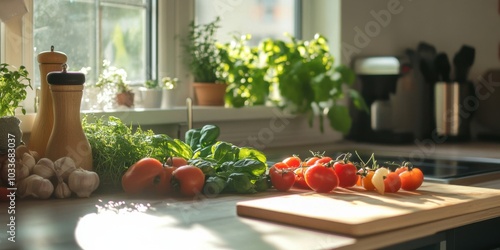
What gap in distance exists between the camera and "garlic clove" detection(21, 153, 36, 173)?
1.58 meters

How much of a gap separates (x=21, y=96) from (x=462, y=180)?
1109mm

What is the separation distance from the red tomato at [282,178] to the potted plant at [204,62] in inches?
36.0

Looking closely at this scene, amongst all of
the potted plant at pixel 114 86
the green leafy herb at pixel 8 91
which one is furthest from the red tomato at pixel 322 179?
the potted plant at pixel 114 86

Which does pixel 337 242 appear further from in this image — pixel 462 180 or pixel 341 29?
pixel 341 29

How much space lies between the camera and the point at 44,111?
1747mm

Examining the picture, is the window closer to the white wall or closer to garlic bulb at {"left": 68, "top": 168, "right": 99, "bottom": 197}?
garlic bulb at {"left": 68, "top": 168, "right": 99, "bottom": 197}

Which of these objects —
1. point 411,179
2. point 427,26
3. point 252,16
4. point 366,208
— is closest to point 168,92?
point 252,16

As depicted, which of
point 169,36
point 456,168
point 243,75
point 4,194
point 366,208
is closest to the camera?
point 366,208

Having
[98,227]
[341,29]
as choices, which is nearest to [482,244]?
[98,227]

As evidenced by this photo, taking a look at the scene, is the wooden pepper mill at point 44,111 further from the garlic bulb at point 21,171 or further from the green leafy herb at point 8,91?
the garlic bulb at point 21,171

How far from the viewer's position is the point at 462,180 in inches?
78.1

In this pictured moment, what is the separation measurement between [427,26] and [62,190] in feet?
7.09

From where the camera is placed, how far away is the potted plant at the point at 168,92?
2455 mm

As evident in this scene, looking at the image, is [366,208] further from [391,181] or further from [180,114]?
[180,114]
